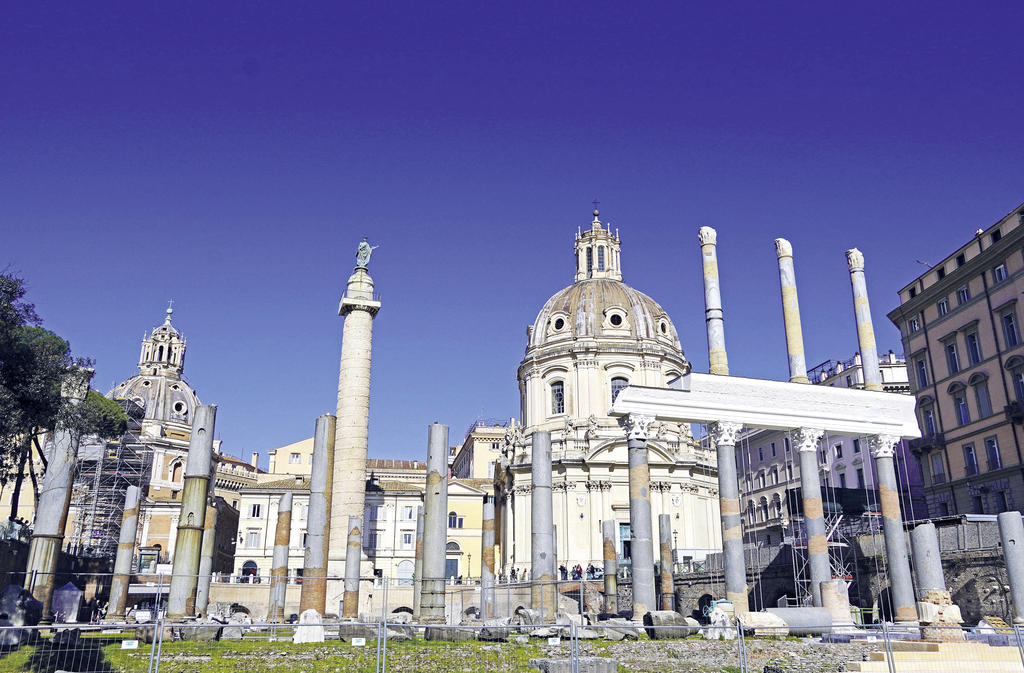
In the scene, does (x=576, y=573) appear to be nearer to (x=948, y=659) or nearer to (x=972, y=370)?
(x=972, y=370)

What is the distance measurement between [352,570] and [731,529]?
764 inches

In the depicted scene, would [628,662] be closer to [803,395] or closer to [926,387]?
[803,395]

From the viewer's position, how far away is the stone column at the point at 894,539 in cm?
2616

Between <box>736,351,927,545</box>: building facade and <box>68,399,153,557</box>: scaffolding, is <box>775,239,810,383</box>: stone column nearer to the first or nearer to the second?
<box>736,351,927,545</box>: building facade

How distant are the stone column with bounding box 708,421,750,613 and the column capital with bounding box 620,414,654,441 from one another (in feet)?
9.35

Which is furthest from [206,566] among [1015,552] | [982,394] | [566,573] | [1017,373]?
[1017,373]

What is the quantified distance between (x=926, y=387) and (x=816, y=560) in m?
22.0

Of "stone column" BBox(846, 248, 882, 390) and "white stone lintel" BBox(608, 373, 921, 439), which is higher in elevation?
"stone column" BBox(846, 248, 882, 390)

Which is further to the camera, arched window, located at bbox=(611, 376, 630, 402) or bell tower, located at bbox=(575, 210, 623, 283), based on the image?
bell tower, located at bbox=(575, 210, 623, 283)

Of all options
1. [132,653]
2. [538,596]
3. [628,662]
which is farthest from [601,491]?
[132,653]

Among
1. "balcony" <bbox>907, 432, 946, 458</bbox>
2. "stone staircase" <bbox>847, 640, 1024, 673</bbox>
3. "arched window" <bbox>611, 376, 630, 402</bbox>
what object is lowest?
"stone staircase" <bbox>847, 640, 1024, 673</bbox>

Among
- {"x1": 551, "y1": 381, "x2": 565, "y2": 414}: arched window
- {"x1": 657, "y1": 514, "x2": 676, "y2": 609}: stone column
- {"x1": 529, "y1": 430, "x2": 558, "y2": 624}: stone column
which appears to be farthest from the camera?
{"x1": 551, "y1": 381, "x2": 565, "y2": 414}: arched window

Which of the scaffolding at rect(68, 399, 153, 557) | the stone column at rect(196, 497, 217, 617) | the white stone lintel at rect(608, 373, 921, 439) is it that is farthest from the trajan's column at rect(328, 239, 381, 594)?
the white stone lintel at rect(608, 373, 921, 439)

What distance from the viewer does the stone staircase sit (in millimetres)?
16812
